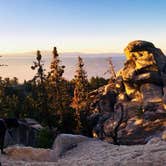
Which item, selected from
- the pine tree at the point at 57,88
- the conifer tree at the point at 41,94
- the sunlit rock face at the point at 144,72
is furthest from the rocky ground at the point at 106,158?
the conifer tree at the point at 41,94

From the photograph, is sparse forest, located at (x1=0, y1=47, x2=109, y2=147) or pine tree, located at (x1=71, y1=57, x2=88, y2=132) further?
sparse forest, located at (x1=0, y1=47, x2=109, y2=147)

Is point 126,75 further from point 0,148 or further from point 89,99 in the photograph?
point 0,148

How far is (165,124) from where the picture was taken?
47.5m

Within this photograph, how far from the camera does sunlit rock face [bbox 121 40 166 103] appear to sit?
189 feet

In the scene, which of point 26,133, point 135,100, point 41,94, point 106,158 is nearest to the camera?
point 106,158

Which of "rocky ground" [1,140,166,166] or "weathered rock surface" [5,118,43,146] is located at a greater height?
"rocky ground" [1,140,166,166]

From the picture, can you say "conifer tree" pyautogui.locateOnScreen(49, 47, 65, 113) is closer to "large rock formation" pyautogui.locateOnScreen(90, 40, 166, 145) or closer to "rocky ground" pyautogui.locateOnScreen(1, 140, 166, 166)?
"large rock formation" pyautogui.locateOnScreen(90, 40, 166, 145)

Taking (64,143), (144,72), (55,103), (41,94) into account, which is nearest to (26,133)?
(55,103)

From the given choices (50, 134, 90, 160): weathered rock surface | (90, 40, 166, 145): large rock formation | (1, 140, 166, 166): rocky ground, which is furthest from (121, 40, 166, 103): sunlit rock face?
(1, 140, 166, 166): rocky ground

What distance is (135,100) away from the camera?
5812cm

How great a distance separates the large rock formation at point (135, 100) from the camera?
4919 centimetres

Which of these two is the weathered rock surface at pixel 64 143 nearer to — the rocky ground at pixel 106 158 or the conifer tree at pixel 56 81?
the rocky ground at pixel 106 158

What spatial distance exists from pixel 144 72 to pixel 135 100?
4.72 m

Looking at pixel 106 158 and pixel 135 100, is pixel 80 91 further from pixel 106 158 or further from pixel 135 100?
pixel 106 158
